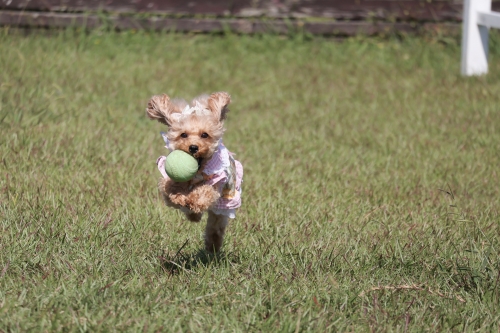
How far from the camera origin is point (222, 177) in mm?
3633

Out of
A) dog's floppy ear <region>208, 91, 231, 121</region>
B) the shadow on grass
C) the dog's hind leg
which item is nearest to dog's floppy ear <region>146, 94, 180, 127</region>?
dog's floppy ear <region>208, 91, 231, 121</region>

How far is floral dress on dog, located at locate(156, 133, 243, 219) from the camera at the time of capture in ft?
11.8

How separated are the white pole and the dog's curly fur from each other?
20.1ft

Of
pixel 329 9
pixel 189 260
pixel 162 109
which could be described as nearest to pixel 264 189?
pixel 189 260

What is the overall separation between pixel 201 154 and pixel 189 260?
0.76m

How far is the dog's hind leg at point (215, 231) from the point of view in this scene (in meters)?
3.91

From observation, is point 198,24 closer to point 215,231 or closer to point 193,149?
point 215,231

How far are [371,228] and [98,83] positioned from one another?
4.22 m

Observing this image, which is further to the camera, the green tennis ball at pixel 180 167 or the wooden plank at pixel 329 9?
the wooden plank at pixel 329 9

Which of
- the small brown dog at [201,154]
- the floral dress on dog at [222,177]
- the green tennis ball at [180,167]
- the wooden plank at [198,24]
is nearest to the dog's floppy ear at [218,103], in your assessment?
the small brown dog at [201,154]

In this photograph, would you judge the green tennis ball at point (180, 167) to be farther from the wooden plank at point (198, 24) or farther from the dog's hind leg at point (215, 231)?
the wooden plank at point (198, 24)

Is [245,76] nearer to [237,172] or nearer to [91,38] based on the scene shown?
[91,38]

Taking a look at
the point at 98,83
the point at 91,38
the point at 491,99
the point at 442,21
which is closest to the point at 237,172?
the point at 98,83

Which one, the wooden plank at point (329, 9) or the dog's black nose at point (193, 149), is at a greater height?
the wooden plank at point (329, 9)
